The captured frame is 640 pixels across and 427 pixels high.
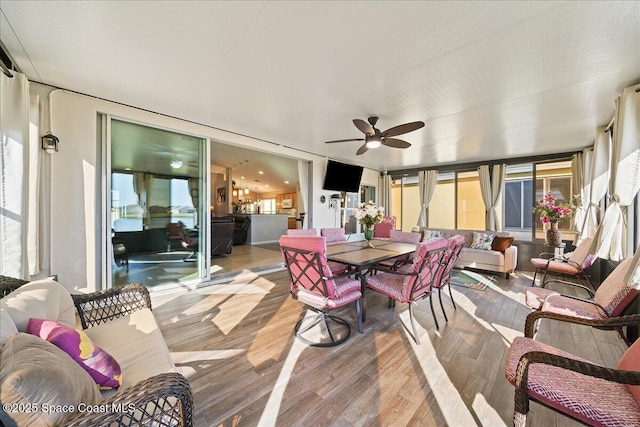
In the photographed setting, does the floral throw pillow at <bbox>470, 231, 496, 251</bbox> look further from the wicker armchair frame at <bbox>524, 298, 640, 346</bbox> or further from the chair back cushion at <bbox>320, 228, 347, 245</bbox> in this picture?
the wicker armchair frame at <bbox>524, 298, 640, 346</bbox>

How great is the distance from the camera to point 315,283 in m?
2.24

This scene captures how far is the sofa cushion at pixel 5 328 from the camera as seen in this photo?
0.93 m

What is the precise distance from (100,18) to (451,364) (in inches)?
151

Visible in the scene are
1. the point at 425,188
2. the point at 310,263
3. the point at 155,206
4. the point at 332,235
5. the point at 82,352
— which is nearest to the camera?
the point at 82,352

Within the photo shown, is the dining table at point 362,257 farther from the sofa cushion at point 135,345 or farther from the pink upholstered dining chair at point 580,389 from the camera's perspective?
the sofa cushion at point 135,345

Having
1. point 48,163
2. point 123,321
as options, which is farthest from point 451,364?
point 48,163

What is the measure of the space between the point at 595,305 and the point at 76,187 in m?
5.42

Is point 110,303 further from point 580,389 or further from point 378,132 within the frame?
point 378,132

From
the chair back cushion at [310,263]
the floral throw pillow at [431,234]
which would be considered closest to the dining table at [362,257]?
the chair back cushion at [310,263]

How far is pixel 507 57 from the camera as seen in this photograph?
204 centimetres

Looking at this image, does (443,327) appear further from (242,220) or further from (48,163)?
(242,220)

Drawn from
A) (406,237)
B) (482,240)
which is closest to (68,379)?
(406,237)

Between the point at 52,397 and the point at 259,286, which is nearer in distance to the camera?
the point at 52,397

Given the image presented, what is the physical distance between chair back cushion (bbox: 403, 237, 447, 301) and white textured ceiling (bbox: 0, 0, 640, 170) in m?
1.72
